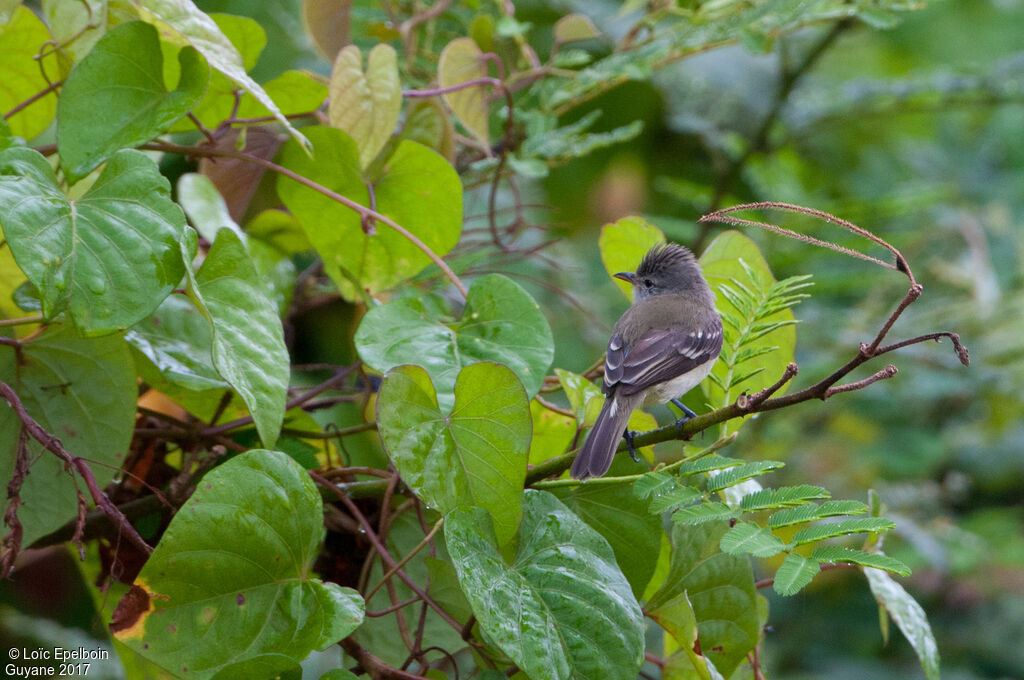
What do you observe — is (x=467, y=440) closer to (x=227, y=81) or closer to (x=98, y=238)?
(x=98, y=238)

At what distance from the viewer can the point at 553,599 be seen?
82 centimetres

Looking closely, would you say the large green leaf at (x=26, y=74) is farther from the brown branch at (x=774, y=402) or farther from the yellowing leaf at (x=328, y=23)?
the brown branch at (x=774, y=402)

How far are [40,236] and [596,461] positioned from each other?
54 centimetres

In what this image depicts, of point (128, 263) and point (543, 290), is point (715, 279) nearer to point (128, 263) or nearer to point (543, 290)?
point (128, 263)

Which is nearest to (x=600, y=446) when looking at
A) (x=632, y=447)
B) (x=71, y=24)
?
(x=632, y=447)

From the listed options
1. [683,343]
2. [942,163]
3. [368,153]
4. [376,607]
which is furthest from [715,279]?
[942,163]

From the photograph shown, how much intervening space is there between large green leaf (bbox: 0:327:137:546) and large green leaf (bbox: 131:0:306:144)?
0.97ft

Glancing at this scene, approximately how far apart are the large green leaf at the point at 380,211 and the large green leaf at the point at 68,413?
0.32 metres

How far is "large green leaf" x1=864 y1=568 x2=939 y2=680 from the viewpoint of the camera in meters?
1.01

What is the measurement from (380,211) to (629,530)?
55cm

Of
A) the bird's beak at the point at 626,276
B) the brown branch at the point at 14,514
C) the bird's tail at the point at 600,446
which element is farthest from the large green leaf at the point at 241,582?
Answer: the bird's beak at the point at 626,276

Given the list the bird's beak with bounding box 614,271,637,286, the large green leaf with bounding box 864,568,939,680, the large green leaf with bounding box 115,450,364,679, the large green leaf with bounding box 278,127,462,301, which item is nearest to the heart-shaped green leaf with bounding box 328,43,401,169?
the large green leaf with bounding box 278,127,462,301

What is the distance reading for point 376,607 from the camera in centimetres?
100

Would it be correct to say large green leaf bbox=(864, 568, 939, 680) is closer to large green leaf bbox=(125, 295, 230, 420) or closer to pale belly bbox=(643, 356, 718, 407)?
pale belly bbox=(643, 356, 718, 407)
